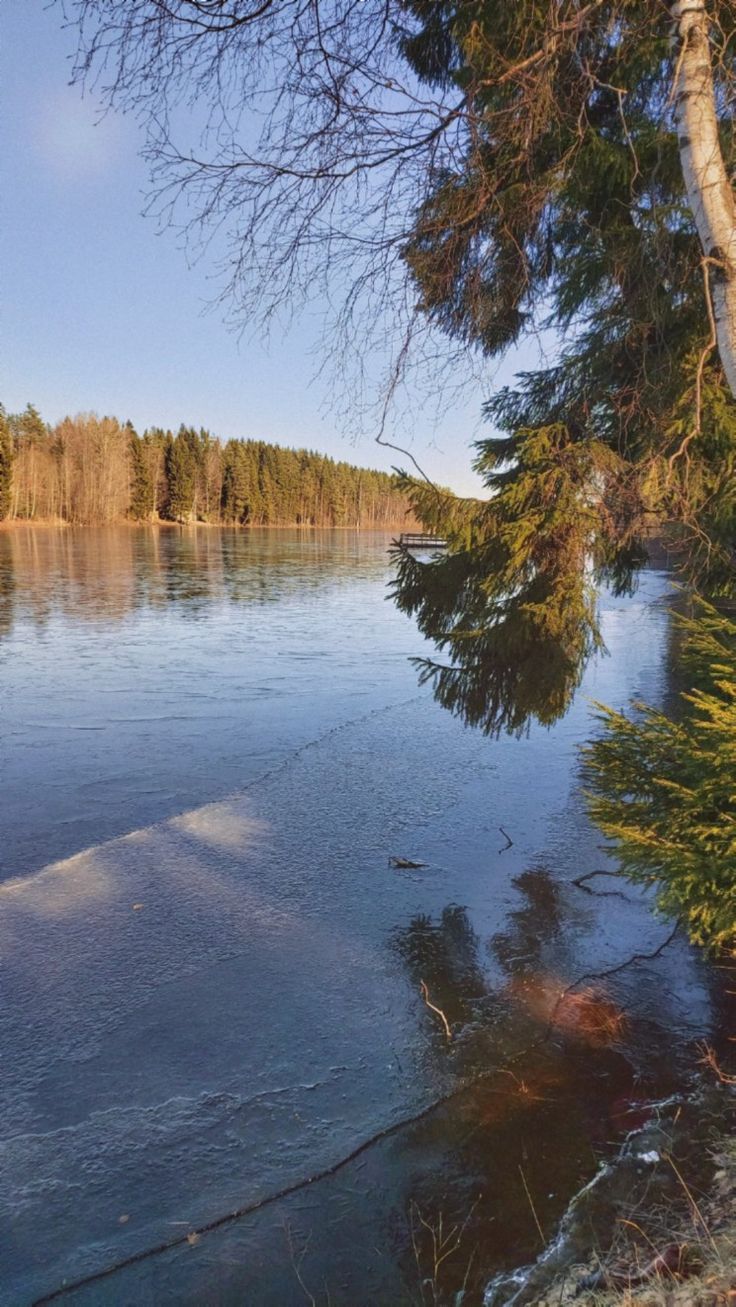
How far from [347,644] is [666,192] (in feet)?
40.1

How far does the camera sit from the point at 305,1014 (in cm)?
380

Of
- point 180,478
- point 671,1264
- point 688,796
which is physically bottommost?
point 671,1264

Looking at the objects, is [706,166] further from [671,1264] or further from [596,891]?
[596,891]

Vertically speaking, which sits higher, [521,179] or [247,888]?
[521,179]

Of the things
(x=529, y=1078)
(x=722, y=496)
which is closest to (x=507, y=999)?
(x=529, y=1078)

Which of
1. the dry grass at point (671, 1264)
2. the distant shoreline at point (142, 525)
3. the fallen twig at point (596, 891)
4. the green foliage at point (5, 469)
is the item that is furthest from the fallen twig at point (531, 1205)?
the green foliage at point (5, 469)

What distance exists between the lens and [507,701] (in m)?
5.28

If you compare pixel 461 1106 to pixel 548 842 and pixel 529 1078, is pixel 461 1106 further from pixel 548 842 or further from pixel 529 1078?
pixel 548 842

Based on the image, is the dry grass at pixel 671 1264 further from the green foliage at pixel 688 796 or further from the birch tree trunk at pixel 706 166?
the birch tree trunk at pixel 706 166

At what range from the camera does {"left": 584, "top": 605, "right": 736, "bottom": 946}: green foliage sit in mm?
2832

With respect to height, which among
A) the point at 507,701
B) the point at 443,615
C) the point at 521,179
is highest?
the point at 521,179

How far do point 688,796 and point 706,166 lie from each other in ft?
8.01

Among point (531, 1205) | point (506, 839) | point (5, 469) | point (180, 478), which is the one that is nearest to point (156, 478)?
point (180, 478)

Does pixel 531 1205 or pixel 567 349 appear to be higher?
pixel 567 349
